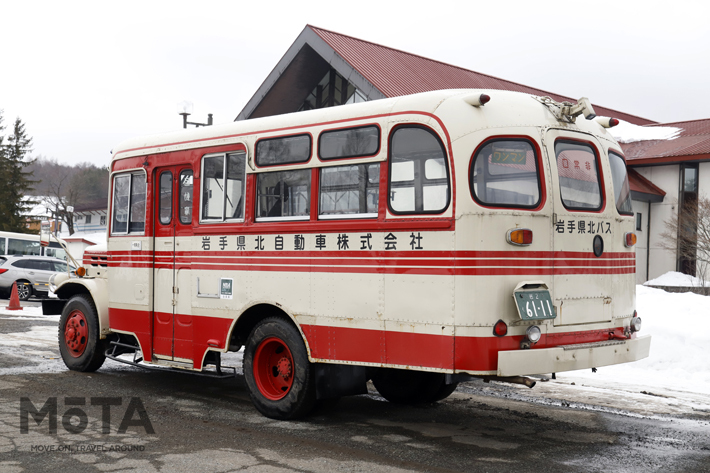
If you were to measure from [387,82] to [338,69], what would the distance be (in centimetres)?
170

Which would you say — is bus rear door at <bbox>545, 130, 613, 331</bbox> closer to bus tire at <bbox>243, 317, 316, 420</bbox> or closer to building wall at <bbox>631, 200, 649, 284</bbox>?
bus tire at <bbox>243, 317, 316, 420</bbox>

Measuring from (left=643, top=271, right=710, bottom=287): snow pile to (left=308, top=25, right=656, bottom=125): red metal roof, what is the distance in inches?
360

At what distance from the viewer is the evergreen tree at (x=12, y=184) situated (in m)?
49.8

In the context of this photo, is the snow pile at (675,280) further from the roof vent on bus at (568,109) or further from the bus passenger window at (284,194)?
the bus passenger window at (284,194)

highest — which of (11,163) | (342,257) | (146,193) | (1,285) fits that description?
(11,163)

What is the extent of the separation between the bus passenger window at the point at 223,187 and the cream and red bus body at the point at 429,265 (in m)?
0.10

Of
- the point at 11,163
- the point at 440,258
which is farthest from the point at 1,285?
the point at 11,163

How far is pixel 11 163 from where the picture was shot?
5222 centimetres

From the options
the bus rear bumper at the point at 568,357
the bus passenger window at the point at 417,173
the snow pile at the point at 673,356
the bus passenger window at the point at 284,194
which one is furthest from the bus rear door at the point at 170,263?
the snow pile at the point at 673,356

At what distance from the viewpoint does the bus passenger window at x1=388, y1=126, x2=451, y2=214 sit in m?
6.42

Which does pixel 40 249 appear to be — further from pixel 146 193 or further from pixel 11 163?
pixel 146 193

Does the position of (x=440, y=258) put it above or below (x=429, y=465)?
above

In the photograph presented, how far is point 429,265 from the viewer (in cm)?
642

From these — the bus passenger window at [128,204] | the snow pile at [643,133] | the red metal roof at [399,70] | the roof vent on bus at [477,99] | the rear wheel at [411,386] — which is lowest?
the rear wheel at [411,386]
